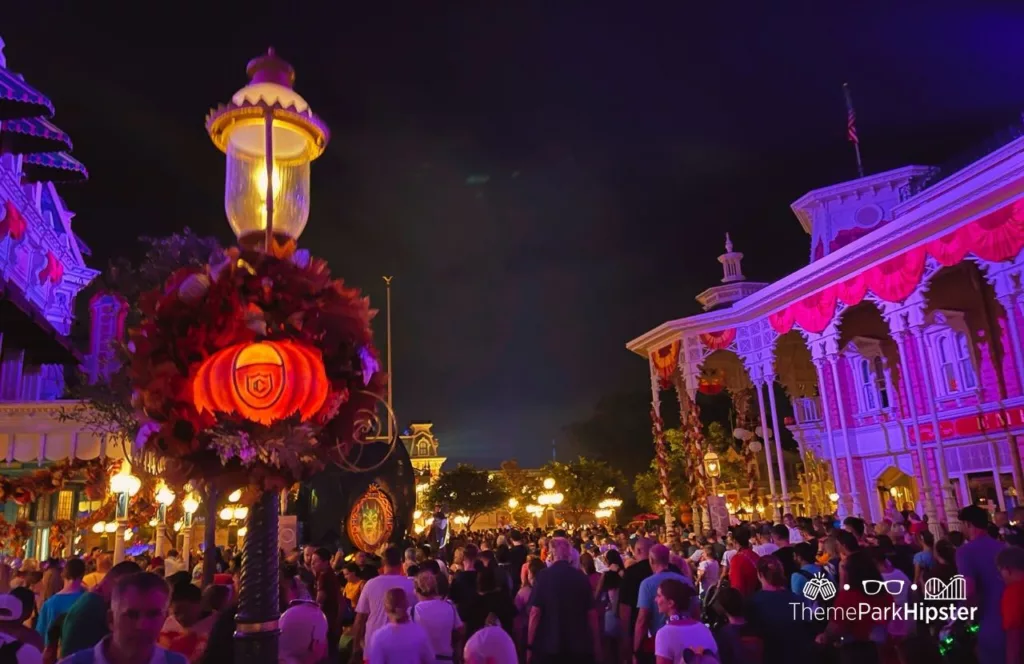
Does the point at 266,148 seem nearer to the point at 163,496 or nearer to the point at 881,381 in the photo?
the point at 163,496

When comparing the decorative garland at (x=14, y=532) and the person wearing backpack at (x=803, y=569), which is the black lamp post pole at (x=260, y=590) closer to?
the person wearing backpack at (x=803, y=569)

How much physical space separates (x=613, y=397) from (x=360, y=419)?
171 feet

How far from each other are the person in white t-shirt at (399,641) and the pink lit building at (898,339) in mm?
14962

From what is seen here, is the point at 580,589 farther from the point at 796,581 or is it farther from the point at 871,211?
the point at 871,211

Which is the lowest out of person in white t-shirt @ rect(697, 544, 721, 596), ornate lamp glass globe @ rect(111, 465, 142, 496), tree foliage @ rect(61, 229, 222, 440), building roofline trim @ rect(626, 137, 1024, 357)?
person in white t-shirt @ rect(697, 544, 721, 596)

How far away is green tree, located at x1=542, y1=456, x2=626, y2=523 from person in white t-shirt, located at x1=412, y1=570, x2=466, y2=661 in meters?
42.4

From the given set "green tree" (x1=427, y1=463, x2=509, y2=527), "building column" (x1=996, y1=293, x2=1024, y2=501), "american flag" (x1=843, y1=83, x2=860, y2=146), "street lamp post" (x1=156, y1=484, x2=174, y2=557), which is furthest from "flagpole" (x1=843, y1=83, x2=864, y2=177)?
"green tree" (x1=427, y1=463, x2=509, y2=527)

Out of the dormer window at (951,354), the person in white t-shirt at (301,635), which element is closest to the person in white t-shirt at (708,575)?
the person in white t-shirt at (301,635)

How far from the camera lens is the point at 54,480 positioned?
47.1 feet

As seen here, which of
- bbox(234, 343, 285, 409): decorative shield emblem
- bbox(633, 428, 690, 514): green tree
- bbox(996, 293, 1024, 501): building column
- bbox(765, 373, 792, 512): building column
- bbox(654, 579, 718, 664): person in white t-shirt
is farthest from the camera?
bbox(633, 428, 690, 514): green tree

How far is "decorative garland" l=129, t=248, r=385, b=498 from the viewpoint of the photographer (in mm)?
2979

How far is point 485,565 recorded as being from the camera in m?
7.08

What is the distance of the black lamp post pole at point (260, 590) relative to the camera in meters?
2.97

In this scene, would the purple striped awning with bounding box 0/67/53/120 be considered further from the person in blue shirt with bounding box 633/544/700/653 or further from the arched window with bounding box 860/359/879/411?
the arched window with bounding box 860/359/879/411
